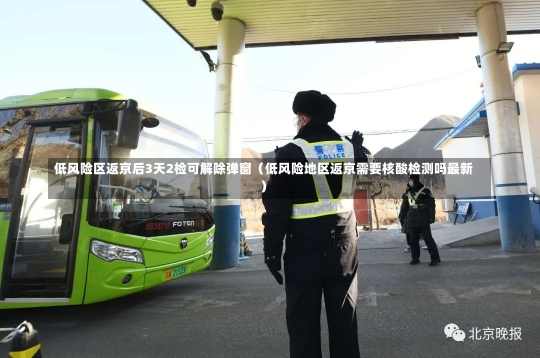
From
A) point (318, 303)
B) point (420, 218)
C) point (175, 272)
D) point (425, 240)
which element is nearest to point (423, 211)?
point (420, 218)

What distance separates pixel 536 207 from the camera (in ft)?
28.1

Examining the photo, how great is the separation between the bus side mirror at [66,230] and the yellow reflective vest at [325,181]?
3.01 m

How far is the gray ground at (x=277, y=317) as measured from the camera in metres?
3.17

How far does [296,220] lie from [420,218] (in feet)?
16.9

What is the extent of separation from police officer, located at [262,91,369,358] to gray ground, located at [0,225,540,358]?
3.74 feet

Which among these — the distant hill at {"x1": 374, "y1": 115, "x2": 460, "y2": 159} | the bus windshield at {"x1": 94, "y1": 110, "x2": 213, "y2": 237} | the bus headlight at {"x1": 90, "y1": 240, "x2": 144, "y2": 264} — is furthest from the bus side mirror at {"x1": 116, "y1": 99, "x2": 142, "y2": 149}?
the distant hill at {"x1": 374, "y1": 115, "x2": 460, "y2": 159}

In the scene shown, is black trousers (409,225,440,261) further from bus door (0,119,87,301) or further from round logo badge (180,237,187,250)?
bus door (0,119,87,301)

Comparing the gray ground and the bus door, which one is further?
the bus door

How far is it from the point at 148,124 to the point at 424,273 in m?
5.37

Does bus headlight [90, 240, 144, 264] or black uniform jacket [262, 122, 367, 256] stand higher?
black uniform jacket [262, 122, 367, 256]

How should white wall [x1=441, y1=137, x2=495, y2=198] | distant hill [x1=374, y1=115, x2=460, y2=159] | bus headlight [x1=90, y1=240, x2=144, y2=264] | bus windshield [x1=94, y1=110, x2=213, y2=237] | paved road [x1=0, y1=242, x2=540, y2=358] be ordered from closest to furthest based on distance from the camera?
paved road [x1=0, y1=242, x2=540, y2=358]
bus headlight [x1=90, y1=240, x2=144, y2=264]
bus windshield [x1=94, y1=110, x2=213, y2=237]
white wall [x1=441, y1=137, x2=495, y2=198]
distant hill [x1=374, y1=115, x2=460, y2=159]

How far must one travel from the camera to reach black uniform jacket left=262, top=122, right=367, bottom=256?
2.15 metres

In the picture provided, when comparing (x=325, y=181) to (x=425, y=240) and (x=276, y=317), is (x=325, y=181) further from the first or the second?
(x=425, y=240)

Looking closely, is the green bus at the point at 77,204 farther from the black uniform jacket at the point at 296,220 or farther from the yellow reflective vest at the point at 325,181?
the yellow reflective vest at the point at 325,181
